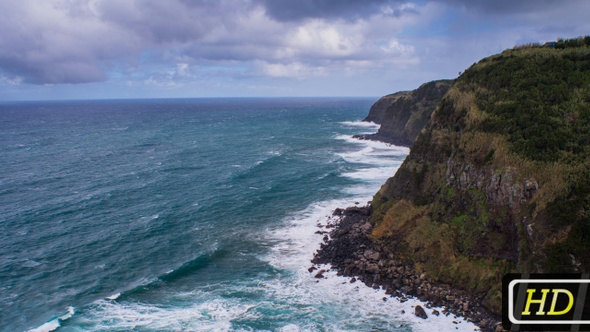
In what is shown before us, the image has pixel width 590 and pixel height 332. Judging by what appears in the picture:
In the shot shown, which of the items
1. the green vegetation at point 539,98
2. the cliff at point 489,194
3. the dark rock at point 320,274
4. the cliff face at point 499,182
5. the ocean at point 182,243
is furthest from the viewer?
the dark rock at point 320,274

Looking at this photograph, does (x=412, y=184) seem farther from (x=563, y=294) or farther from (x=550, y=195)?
(x=563, y=294)

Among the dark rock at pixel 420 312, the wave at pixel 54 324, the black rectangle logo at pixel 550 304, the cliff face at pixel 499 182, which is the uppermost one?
the cliff face at pixel 499 182

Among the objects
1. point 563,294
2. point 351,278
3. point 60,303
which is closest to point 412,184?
point 351,278

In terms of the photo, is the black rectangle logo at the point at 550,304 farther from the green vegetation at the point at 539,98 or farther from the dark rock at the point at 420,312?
the green vegetation at the point at 539,98

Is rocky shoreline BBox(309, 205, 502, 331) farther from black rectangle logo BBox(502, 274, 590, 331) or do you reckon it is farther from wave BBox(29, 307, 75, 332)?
wave BBox(29, 307, 75, 332)

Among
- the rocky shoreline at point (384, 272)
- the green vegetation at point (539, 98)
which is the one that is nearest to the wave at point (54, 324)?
the rocky shoreline at point (384, 272)

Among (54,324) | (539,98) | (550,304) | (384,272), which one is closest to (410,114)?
(539,98)

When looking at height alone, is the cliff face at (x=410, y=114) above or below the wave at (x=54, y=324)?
above

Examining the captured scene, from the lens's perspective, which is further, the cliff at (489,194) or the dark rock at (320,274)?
the dark rock at (320,274)
